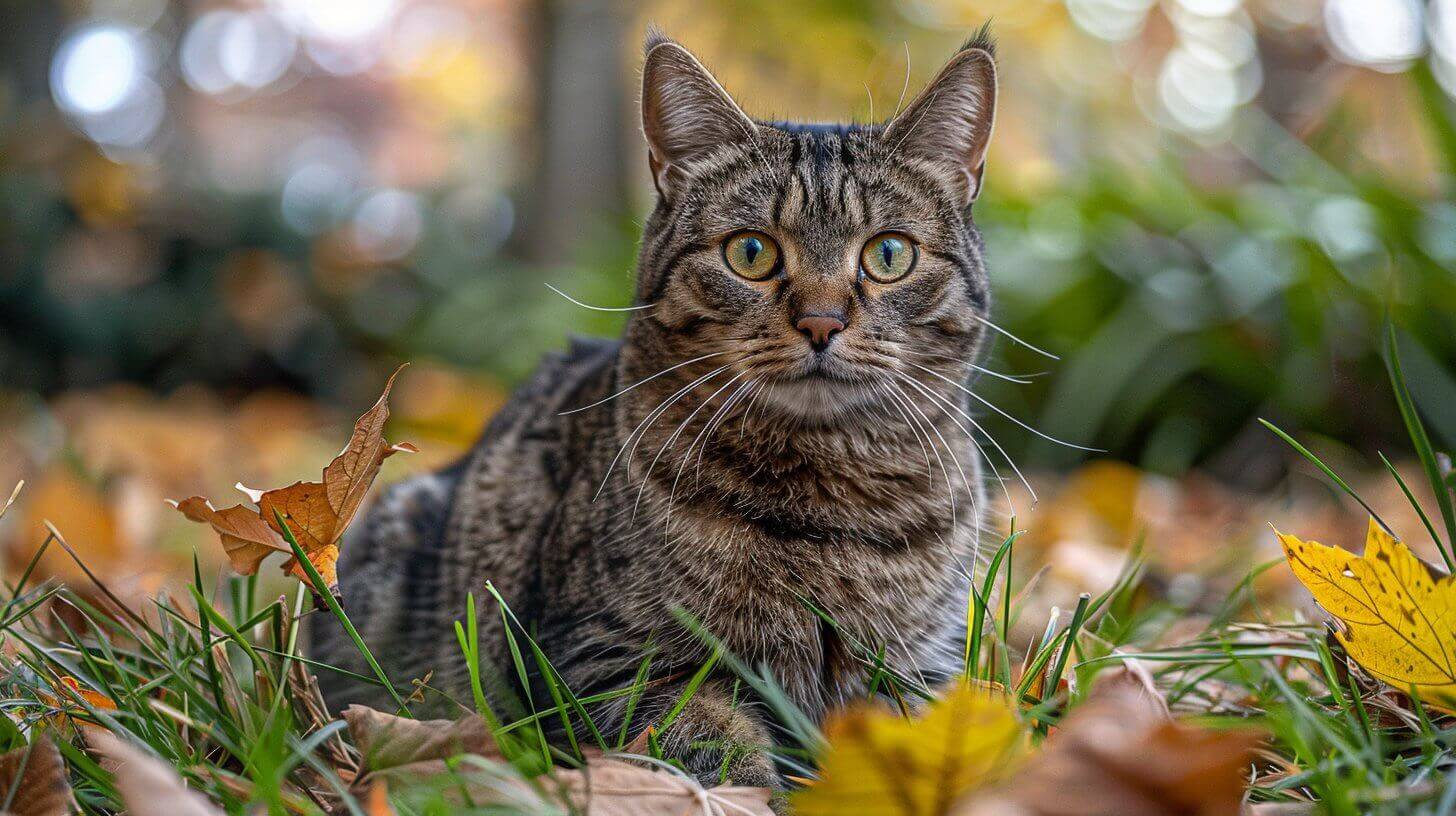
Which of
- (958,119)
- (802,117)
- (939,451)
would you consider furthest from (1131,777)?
(802,117)

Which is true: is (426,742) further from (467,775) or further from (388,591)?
(388,591)

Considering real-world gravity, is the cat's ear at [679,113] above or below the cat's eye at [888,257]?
above

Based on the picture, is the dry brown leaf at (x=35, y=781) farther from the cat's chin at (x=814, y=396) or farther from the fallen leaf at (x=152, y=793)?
the cat's chin at (x=814, y=396)

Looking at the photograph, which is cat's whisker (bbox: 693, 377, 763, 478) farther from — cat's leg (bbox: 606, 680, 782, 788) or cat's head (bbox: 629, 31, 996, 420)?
cat's leg (bbox: 606, 680, 782, 788)

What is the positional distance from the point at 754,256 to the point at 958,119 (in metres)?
0.49

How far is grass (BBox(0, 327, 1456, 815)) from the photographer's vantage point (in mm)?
1077

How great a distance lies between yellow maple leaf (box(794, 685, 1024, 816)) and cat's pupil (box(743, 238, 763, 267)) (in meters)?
0.89

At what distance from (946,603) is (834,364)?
1.40 ft

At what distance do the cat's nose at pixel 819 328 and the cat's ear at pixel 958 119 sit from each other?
1.41 ft

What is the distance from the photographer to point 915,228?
5.73ft

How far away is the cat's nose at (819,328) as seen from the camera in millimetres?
1550

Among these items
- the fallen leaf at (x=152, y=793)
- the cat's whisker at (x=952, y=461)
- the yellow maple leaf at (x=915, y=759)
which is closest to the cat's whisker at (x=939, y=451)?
the cat's whisker at (x=952, y=461)

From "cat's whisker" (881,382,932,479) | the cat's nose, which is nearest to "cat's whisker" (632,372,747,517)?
the cat's nose

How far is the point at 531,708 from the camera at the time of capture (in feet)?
4.58
